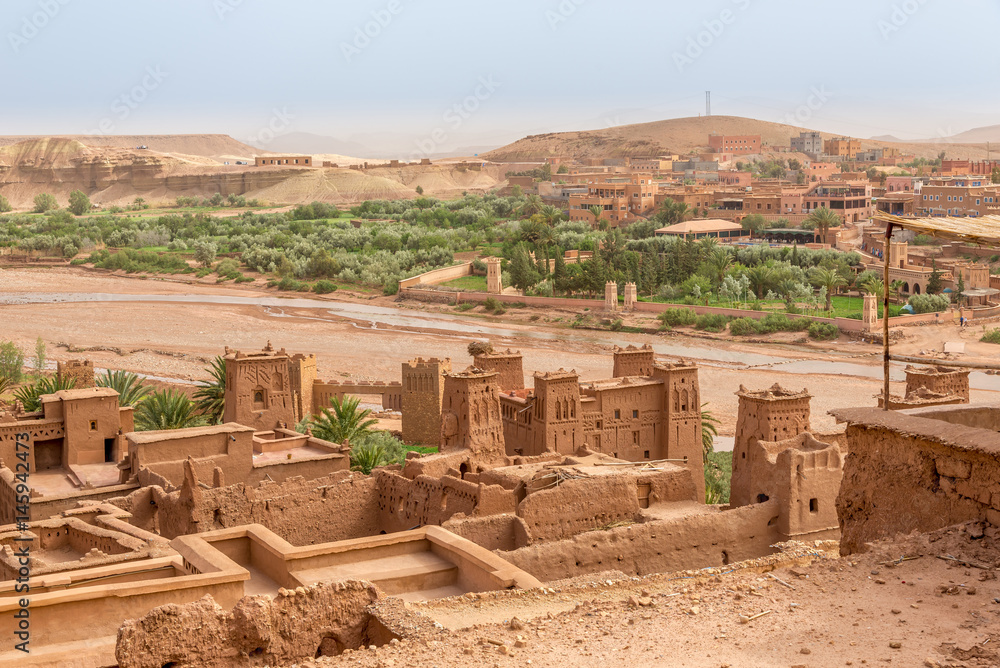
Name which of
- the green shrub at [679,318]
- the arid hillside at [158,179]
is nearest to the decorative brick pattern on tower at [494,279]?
the green shrub at [679,318]

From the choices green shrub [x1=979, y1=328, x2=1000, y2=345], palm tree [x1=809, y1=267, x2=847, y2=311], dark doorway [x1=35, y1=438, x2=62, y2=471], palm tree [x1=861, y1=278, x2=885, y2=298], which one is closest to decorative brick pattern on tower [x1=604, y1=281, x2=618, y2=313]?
palm tree [x1=809, y1=267, x2=847, y2=311]

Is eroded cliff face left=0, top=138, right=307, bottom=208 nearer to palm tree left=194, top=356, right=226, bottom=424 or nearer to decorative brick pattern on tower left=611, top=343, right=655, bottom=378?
palm tree left=194, top=356, right=226, bottom=424

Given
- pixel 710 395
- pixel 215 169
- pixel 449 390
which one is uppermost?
pixel 215 169

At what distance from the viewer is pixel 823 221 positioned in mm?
72188

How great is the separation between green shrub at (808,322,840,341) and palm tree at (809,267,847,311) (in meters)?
3.40

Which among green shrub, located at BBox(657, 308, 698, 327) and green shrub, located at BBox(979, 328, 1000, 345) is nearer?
green shrub, located at BBox(979, 328, 1000, 345)

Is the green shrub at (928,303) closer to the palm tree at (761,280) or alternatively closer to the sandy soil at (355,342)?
the sandy soil at (355,342)

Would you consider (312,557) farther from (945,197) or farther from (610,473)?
(945,197)

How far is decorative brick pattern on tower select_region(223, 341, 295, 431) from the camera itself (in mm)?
24625

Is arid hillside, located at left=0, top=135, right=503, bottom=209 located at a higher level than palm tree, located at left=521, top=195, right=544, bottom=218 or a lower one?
higher

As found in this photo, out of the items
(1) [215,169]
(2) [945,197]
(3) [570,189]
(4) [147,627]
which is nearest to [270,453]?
(4) [147,627]

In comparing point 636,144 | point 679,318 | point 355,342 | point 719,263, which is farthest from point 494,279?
point 636,144

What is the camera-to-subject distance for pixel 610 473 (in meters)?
17.0

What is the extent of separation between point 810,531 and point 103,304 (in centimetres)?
4638
